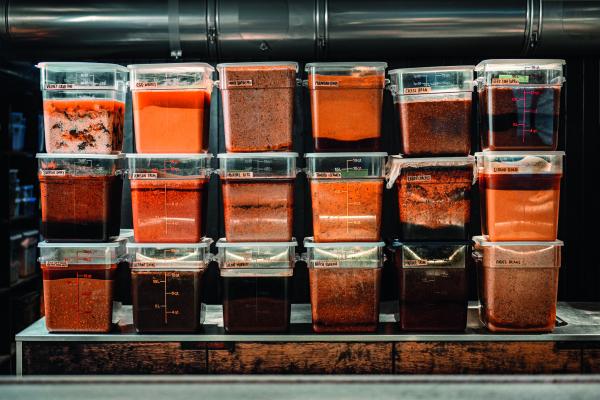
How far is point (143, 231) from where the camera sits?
2633mm

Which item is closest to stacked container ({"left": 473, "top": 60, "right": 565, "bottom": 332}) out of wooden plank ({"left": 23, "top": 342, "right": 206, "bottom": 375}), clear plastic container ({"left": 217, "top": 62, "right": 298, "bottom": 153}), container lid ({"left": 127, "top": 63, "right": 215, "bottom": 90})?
clear plastic container ({"left": 217, "top": 62, "right": 298, "bottom": 153})

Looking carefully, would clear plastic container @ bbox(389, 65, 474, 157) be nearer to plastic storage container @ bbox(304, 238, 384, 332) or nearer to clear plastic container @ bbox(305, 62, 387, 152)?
clear plastic container @ bbox(305, 62, 387, 152)

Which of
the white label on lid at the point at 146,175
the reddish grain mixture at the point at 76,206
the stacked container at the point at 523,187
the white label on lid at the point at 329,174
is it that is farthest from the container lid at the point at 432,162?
the reddish grain mixture at the point at 76,206

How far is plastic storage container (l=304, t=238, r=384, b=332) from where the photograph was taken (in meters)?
2.61

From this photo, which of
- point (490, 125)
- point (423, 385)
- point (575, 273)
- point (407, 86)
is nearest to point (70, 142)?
point (407, 86)

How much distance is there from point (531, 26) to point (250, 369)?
2098mm

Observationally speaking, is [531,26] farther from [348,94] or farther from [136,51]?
[136,51]

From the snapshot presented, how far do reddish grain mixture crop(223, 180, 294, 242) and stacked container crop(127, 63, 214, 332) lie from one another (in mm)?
144

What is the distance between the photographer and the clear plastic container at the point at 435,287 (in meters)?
2.62

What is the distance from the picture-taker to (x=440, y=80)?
2.58 metres

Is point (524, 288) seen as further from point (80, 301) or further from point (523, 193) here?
point (80, 301)

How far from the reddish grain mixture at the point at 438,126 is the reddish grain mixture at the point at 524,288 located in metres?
0.51

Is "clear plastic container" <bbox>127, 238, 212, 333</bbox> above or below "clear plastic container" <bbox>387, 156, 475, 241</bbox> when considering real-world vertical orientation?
below

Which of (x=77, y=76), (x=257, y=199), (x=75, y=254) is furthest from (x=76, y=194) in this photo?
(x=257, y=199)
